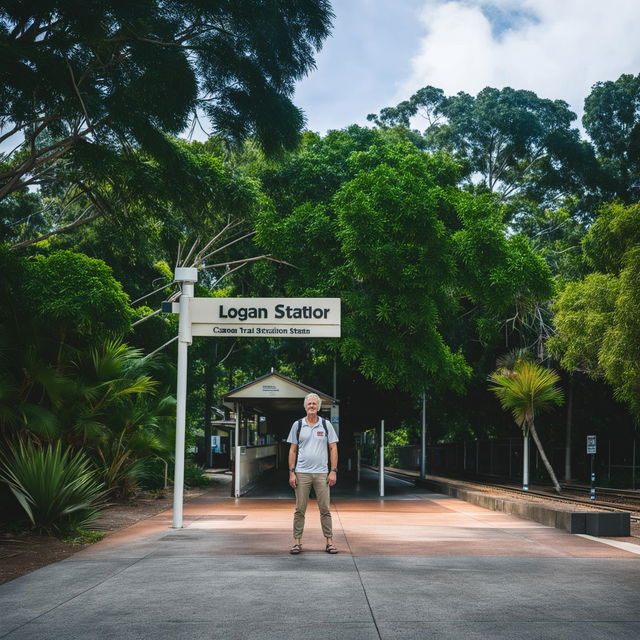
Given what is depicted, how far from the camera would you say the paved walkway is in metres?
5.51

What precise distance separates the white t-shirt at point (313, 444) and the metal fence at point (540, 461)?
2329 centimetres

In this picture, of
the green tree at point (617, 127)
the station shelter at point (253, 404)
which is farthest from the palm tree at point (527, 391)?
the green tree at point (617, 127)

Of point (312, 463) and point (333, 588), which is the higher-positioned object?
point (312, 463)

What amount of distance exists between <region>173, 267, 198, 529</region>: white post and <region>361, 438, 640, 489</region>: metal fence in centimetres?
2210

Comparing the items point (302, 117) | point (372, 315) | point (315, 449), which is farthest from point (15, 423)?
point (372, 315)

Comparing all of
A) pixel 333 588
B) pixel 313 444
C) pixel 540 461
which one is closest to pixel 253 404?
pixel 313 444

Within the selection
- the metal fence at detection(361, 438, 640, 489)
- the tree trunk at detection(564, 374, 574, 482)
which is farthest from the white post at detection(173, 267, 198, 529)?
the tree trunk at detection(564, 374, 574, 482)

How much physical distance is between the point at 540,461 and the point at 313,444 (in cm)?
2849

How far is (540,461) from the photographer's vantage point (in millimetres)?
35500

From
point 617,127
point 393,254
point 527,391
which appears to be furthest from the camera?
point 617,127

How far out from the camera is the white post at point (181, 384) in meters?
12.0

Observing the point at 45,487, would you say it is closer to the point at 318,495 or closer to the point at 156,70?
the point at 318,495

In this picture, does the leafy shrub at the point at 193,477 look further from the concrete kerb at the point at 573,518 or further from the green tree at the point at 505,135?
the green tree at the point at 505,135

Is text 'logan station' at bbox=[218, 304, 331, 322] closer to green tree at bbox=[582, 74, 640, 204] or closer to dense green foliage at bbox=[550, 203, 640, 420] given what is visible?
dense green foliage at bbox=[550, 203, 640, 420]
